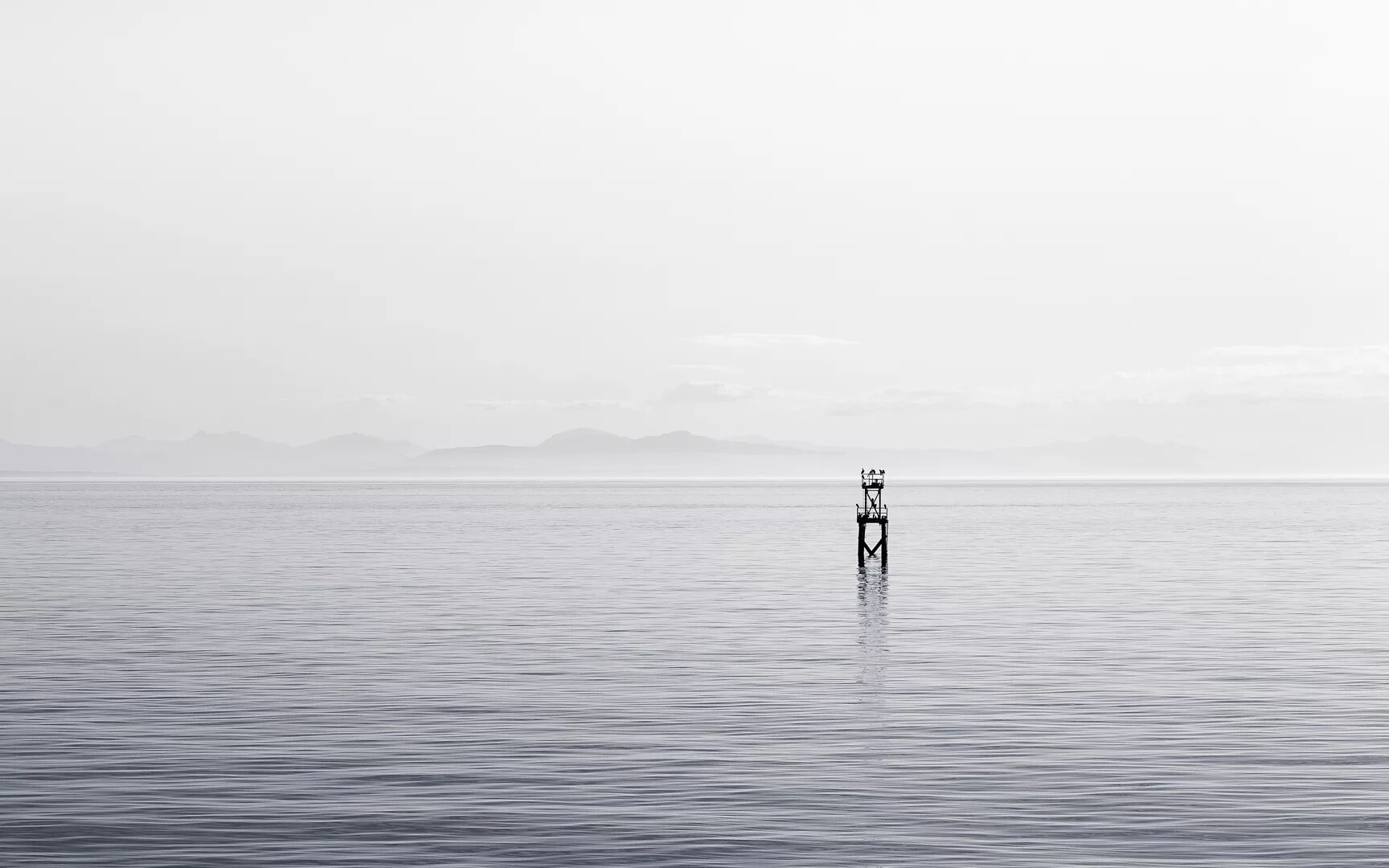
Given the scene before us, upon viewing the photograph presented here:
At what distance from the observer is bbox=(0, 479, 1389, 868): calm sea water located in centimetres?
2281

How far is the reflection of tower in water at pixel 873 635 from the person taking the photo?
38906 millimetres

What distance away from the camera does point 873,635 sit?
171ft

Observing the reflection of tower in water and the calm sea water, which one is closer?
the calm sea water

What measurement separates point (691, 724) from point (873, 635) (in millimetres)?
20327

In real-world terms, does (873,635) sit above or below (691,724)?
below

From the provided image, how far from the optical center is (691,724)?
107 ft

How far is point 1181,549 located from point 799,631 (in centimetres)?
6684

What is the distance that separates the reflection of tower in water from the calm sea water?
0.90ft

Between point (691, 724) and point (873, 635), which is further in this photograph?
point (873, 635)

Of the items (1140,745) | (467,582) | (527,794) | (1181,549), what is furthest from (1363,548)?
(527,794)

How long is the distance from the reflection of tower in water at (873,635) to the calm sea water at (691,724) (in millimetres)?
274

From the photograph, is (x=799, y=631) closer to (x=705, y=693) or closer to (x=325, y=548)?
(x=705, y=693)

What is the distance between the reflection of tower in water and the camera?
3891 centimetres

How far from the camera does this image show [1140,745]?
30.0 m
